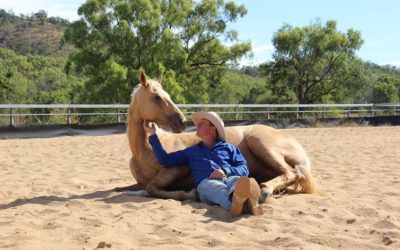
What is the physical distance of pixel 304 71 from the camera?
1831 inches

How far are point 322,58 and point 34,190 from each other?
42.5 m

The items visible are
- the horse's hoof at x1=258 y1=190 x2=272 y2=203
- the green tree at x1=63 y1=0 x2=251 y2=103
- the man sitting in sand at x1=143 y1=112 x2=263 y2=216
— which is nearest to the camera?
the man sitting in sand at x1=143 y1=112 x2=263 y2=216

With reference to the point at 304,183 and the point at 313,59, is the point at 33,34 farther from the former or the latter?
the point at 304,183

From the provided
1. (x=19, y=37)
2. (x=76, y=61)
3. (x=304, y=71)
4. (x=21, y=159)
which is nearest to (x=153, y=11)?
(x=76, y=61)

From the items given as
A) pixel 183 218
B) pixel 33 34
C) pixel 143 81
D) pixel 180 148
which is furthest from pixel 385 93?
pixel 183 218

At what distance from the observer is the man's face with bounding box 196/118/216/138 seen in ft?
17.7

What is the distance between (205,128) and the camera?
17.7ft

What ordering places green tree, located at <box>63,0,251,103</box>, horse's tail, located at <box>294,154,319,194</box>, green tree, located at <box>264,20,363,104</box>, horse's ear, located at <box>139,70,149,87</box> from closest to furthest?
horse's ear, located at <box>139,70,149,87</box>, horse's tail, located at <box>294,154,319,194</box>, green tree, located at <box>63,0,251,103</box>, green tree, located at <box>264,20,363,104</box>

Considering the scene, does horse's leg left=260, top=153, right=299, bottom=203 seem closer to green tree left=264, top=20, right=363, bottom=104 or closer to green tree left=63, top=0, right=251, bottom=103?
→ green tree left=63, top=0, right=251, bottom=103

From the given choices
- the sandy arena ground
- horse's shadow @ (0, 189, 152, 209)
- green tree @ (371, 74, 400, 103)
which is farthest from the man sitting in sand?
green tree @ (371, 74, 400, 103)

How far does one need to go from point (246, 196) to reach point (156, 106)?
5.61 feet

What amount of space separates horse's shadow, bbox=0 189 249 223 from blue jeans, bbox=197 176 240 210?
62 mm

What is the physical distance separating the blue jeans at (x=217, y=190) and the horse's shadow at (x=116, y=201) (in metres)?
0.06

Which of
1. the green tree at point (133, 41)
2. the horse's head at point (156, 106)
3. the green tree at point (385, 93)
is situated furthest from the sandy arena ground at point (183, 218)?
the green tree at point (385, 93)
